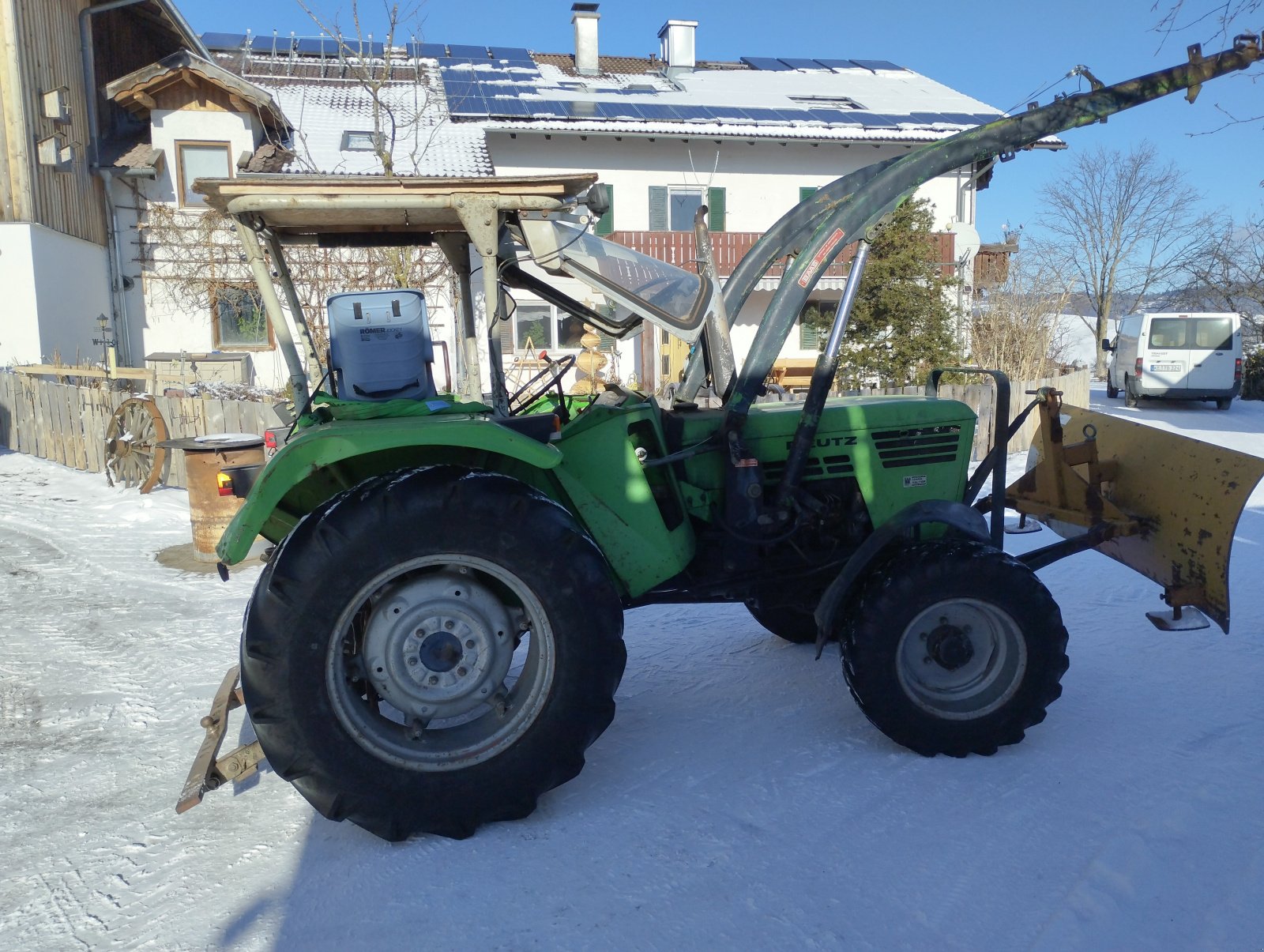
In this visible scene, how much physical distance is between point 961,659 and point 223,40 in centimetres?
2763

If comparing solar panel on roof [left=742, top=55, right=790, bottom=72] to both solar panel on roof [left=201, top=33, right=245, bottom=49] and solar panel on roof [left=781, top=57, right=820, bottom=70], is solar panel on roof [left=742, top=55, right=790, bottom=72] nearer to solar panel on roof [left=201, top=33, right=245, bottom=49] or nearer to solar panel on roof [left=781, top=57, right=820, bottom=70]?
solar panel on roof [left=781, top=57, right=820, bottom=70]

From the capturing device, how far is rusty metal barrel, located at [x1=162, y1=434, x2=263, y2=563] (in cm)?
712

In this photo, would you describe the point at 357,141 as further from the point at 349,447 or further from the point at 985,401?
the point at 349,447

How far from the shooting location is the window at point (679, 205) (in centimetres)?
2092

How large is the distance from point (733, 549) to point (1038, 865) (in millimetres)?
1612

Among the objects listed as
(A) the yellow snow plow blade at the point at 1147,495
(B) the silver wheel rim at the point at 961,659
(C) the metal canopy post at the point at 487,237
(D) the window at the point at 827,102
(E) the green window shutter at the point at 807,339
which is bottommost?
(B) the silver wheel rim at the point at 961,659

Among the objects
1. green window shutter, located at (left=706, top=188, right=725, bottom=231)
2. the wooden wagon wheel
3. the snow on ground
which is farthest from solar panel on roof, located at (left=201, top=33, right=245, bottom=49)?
the snow on ground

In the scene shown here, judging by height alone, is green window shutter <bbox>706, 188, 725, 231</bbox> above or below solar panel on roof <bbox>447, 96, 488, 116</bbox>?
below

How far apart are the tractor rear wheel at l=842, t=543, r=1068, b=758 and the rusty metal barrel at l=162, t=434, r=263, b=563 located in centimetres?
511

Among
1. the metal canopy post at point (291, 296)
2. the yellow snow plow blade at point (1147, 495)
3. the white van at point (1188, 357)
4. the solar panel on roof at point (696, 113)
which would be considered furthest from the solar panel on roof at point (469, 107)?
the yellow snow plow blade at point (1147, 495)

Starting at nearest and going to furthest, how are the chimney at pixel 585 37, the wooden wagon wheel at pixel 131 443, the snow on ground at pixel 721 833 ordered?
the snow on ground at pixel 721 833, the wooden wagon wheel at pixel 131 443, the chimney at pixel 585 37

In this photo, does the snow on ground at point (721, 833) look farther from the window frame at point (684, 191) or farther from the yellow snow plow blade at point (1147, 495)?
the window frame at point (684, 191)

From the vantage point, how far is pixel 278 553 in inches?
117

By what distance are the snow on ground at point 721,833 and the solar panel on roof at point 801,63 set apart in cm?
2507
